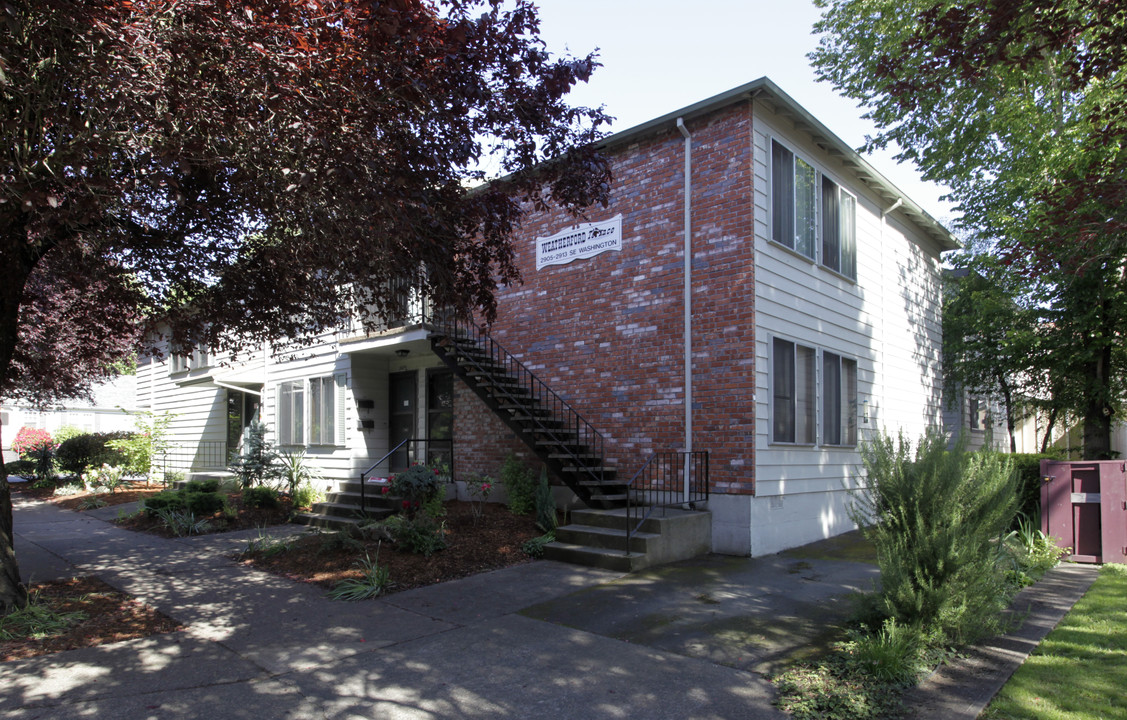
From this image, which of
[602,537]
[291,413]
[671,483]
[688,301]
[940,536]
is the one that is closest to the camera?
[940,536]

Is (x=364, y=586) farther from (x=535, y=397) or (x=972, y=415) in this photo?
(x=972, y=415)

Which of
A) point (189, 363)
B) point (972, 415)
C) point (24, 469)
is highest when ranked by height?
point (189, 363)

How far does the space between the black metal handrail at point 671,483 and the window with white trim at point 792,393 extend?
3.73 ft

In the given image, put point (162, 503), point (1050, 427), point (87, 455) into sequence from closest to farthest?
point (162, 503) < point (87, 455) < point (1050, 427)

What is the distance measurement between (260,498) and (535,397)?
645 centimetres

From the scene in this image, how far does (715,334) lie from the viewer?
9555mm

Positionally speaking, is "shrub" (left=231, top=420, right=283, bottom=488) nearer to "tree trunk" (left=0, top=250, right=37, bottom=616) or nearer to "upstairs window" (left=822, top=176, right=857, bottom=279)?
"tree trunk" (left=0, top=250, right=37, bottom=616)

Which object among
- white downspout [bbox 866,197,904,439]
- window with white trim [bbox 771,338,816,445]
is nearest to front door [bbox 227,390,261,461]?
window with white trim [bbox 771,338,816,445]

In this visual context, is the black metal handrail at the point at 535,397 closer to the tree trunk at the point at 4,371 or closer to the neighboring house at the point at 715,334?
the neighboring house at the point at 715,334

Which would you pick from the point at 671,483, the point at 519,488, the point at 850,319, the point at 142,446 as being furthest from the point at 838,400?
the point at 142,446

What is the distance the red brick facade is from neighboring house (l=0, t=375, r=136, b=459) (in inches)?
1125

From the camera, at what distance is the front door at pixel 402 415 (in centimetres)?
1468

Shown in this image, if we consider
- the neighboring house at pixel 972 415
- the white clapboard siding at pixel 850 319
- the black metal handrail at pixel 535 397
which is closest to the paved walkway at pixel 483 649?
the white clapboard siding at pixel 850 319

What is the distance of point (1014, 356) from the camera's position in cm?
1583
